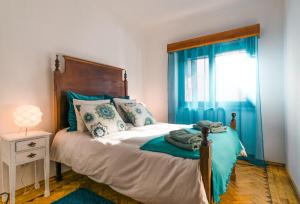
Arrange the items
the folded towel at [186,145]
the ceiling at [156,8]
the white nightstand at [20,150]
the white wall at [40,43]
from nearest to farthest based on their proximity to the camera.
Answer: the folded towel at [186,145] → the white nightstand at [20,150] → the white wall at [40,43] → the ceiling at [156,8]

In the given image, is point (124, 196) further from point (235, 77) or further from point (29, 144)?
point (235, 77)

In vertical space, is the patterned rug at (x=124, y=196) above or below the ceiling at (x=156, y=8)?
below

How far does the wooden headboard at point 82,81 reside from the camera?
230 centimetres

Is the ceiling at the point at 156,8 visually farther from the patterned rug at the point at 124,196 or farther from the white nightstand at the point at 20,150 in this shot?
the patterned rug at the point at 124,196

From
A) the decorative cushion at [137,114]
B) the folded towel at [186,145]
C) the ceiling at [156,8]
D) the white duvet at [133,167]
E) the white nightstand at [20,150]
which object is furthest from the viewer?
the ceiling at [156,8]

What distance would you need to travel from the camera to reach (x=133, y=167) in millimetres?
1461

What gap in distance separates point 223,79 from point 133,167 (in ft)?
7.45

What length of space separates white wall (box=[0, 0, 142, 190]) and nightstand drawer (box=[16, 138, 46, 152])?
16.3 inches

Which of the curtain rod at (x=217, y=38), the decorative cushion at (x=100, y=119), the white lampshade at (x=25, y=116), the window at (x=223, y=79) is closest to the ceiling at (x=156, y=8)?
the curtain rod at (x=217, y=38)

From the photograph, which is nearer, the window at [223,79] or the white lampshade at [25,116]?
the white lampshade at [25,116]

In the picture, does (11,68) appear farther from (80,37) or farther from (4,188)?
(4,188)

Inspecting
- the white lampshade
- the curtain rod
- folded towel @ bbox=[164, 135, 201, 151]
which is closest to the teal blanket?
folded towel @ bbox=[164, 135, 201, 151]

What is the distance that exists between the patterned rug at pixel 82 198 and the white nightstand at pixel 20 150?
0.81 ft

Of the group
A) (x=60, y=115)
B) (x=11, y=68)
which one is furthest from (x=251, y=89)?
(x=11, y=68)
